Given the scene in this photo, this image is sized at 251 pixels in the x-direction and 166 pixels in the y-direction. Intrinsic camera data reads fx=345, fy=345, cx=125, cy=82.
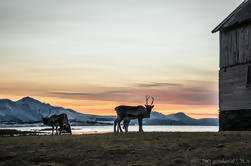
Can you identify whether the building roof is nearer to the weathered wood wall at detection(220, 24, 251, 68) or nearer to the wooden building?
the wooden building

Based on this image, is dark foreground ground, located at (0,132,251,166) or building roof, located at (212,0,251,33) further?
building roof, located at (212,0,251,33)

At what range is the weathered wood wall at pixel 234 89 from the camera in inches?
1059

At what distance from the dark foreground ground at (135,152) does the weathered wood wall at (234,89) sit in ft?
36.1

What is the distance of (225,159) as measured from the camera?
12055mm

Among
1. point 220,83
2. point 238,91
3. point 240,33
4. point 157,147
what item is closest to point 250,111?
point 238,91

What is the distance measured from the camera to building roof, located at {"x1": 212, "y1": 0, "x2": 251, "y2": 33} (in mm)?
27047

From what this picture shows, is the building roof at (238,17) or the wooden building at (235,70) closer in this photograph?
the wooden building at (235,70)

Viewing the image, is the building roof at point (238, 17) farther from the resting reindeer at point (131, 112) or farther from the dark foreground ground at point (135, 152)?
the dark foreground ground at point (135, 152)

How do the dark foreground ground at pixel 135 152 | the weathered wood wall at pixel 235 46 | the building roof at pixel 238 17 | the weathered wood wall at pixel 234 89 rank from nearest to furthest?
the dark foreground ground at pixel 135 152, the weathered wood wall at pixel 235 46, the weathered wood wall at pixel 234 89, the building roof at pixel 238 17

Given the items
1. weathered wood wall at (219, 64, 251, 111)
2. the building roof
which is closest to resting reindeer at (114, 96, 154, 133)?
weathered wood wall at (219, 64, 251, 111)

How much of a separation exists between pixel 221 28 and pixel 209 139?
15.1 m

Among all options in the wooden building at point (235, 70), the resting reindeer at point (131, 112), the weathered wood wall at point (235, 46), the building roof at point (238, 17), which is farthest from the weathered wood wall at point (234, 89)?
the resting reindeer at point (131, 112)

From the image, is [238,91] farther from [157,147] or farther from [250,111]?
[157,147]

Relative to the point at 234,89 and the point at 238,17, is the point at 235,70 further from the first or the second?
the point at 238,17
